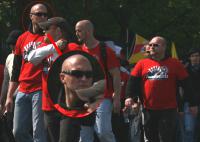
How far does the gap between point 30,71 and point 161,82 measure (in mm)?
2577

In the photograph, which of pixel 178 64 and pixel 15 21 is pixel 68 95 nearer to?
pixel 178 64

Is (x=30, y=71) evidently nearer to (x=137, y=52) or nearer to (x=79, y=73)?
(x=79, y=73)

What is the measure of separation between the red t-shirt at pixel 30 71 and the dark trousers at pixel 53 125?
2.35 feet

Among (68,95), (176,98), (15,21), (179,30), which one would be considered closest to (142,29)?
(179,30)

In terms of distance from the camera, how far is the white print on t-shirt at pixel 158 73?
11859 millimetres

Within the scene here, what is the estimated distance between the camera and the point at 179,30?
3303 cm

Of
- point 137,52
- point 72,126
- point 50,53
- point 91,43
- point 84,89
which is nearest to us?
point 84,89

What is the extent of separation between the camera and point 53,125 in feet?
30.1

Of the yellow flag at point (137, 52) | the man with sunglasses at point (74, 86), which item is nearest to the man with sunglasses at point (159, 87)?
the man with sunglasses at point (74, 86)

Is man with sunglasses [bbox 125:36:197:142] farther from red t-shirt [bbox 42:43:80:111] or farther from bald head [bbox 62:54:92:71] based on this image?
bald head [bbox 62:54:92:71]

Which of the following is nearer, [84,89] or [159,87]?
[84,89]

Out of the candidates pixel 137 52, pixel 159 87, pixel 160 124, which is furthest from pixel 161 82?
pixel 137 52

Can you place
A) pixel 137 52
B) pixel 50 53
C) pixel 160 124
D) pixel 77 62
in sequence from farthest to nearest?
pixel 137 52 < pixel 160 124 < pixel 50 53 < pixel 77 62

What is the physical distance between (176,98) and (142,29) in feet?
62.4
